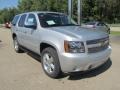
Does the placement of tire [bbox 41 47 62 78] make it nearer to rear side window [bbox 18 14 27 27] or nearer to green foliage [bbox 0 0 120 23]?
rear side window [bbox 18 14 27 27]

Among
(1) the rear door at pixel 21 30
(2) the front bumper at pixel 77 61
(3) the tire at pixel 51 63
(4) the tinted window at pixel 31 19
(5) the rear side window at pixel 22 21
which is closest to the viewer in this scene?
(2) the front bumper at pixel 77 61

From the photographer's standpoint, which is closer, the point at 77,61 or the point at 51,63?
the point at 77,61

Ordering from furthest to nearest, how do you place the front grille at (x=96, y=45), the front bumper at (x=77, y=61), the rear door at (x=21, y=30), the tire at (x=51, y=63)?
the rear door at (x=21, y=30) → the tire at (x=51, y=63) → the front grille at (x=96, y=45) → the front bumper at (x=77, y=61)

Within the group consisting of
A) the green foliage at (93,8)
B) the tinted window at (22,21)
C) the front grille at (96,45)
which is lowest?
the green foliage at (93,8)

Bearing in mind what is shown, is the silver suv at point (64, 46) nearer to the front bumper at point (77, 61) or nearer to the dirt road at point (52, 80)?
the front bumper at point (77, 61)

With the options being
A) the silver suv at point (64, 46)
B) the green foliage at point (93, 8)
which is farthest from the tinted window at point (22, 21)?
the green foliage at point (93, 8)

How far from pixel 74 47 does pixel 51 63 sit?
1.02 m

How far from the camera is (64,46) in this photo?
5586mm

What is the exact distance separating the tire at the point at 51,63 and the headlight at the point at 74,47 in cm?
48

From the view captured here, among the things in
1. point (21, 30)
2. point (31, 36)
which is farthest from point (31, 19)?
point (21, 30)

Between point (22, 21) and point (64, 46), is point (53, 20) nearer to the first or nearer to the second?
point (22, 21)

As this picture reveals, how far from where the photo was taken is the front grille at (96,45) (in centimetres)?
566

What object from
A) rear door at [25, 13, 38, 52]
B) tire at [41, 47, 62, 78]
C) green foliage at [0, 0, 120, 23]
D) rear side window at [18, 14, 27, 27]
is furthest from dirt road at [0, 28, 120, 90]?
green foliage at [0, 0, 120, 23]

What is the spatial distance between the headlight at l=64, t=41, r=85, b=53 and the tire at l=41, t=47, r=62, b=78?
0.48 m
